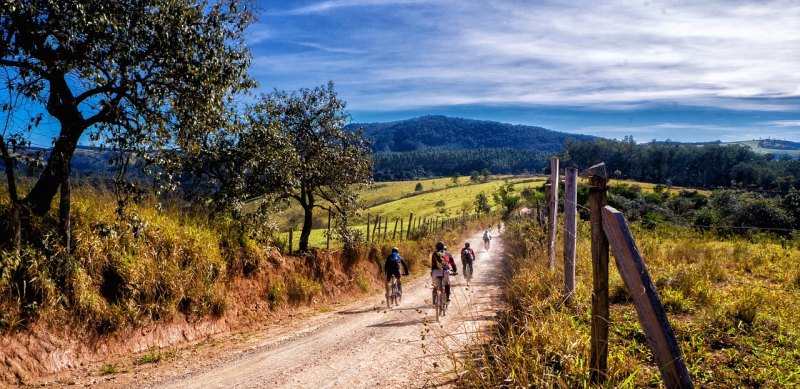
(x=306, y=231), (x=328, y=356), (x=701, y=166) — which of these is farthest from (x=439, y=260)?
(x=701, y=166)

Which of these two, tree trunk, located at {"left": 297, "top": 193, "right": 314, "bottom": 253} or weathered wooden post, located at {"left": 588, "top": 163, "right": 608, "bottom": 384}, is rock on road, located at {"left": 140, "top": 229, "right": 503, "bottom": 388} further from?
A: tree trunk, located at {"left": 297, "top": 193, "right": 314, "bottom": 253}

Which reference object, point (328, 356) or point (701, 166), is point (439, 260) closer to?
point (328, 356)

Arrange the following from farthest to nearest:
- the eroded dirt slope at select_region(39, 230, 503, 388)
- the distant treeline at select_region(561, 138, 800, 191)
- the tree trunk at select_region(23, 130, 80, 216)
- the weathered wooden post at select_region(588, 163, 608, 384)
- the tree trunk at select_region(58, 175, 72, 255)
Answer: the distant treeline at select_region(561, 138, 800, 191) → the tree trunk at select_region(58, 175, 72, 255) → the tree trunk at select_region(23, 130, 80, 216) → the eroded dirt slope at select_region(39, 230, 503, 388) → the weathered wooden post at select_region(588, 163, 608, 384)

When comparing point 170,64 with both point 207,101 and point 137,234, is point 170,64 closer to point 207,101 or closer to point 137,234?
point 207,101

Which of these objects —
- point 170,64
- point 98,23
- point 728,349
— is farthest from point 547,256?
point 98,23

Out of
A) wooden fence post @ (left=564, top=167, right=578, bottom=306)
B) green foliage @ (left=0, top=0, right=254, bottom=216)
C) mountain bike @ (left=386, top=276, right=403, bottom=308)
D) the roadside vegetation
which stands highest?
green foliage @ (left=0, top=0, right=254, bottom=216)

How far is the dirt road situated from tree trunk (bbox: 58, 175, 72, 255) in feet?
10.7

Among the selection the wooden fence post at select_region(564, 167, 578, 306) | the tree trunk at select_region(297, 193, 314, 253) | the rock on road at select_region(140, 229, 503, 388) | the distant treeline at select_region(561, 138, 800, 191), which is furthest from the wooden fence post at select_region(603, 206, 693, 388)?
the distant treeline at select_region(561, 138, 800, 191)

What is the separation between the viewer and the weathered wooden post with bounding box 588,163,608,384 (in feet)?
12.1

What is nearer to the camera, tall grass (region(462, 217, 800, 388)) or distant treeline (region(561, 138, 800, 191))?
tall grass (region(462, 217, 800, 388))

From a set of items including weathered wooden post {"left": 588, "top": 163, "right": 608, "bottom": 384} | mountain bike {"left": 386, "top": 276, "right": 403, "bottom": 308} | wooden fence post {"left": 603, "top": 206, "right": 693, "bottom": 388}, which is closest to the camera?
wooden fence post {"left": 603, "top": 206, "right": 693, "bottom": 388}

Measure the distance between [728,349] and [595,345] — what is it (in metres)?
3.21

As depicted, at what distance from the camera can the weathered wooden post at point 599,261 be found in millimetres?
3674

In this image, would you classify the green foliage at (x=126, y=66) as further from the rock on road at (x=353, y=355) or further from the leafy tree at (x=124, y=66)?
the rock on road at (x=353, y=355)
